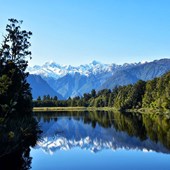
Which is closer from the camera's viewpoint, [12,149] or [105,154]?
[12,149]

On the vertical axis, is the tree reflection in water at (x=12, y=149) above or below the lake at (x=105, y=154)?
above

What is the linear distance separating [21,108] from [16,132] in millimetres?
14963

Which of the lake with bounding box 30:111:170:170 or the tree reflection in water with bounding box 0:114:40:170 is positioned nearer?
the tree reflection in water with bounding box 0:114:40:170

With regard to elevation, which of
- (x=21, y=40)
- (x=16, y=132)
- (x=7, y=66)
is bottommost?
(x=16, y=132)

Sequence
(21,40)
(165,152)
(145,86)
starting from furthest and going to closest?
(145,86) < (21,40) < (165,152)

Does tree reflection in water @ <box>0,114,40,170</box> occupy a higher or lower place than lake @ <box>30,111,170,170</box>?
higher

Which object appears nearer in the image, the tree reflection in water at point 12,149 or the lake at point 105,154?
the tree reflection in water at point 12,149

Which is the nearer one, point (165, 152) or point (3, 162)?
point (3, 162)

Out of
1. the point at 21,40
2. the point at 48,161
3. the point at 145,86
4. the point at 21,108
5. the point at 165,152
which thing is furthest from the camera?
the point at 145,86

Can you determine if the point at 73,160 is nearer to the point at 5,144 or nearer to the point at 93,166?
the point at 93,166

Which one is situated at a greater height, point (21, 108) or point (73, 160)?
point (21, 108)

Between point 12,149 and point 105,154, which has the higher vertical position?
point 12,149

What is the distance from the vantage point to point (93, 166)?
4156 centimetres

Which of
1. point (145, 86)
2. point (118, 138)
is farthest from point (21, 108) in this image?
point (145, 86)
